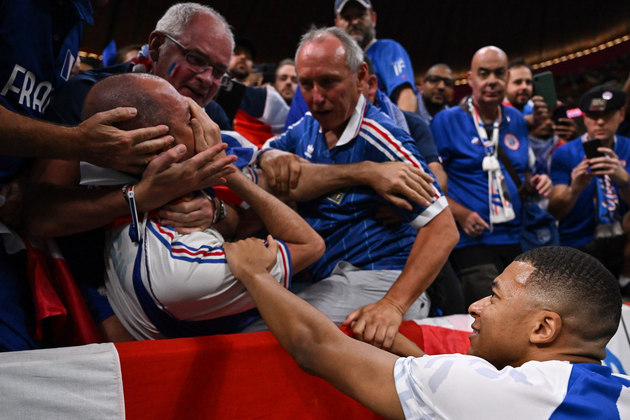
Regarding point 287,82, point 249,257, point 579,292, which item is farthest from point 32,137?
point 287,82

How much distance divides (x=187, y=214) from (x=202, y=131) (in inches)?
8.1

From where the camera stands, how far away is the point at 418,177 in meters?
1.74

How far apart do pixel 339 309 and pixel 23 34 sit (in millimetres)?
1146

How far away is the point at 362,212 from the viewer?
6.31ft

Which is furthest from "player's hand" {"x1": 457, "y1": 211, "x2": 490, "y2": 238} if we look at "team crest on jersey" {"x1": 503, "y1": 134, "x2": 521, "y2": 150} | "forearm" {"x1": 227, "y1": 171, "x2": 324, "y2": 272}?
"forearm" {"x1": 227, "y1": 171, "x2": 324, "y2": 272}

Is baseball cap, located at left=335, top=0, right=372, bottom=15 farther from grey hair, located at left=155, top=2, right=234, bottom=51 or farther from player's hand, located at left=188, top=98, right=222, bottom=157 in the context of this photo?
player's hand, located at left=188, top=98, right=222, bottom=157

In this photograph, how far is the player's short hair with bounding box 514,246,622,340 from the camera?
43.5 inches

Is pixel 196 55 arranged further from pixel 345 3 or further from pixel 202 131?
pixel 345 3

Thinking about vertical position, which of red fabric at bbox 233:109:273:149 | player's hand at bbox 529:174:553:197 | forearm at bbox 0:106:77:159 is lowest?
red fabric at bbox 233:109:273:149

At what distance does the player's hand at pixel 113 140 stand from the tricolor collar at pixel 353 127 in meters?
0.78

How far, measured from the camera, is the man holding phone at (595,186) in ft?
10.8

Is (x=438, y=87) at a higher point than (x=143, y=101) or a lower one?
lower

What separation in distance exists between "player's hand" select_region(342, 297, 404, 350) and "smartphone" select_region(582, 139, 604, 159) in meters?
2.17

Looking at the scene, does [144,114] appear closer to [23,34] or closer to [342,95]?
[23,34]
